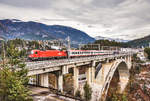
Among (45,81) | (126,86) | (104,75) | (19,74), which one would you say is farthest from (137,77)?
(19,74)

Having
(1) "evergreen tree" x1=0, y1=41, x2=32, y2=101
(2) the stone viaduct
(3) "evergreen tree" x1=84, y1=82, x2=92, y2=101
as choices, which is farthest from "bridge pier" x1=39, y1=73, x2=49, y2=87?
(1) "evergreen tree" x1=0, y1=41, x2=32, y2=101

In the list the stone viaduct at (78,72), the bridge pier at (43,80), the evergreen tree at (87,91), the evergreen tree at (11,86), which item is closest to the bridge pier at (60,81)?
the stone viaduct at (78,72)

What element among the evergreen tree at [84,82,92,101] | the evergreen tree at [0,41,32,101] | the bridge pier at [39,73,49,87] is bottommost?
the evergreen tree at [84,82,92,101]

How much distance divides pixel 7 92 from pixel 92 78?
2056cm

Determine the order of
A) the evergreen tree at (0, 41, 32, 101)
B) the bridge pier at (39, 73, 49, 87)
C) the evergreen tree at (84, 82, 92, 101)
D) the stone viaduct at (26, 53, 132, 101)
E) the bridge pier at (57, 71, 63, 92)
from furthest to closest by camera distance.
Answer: the evergreen tree at (84, 82, 92, 101), the bridge pier at (39, 73, 49, 87), the bridge pier at (57, 71, 63, 92), the stone viaduct at (26, 53, 132, 101), the evergreen tree at (0, 41, 32, 101)

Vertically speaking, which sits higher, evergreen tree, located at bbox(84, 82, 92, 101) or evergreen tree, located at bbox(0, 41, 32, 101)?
evergreen tree, located at bbox(0, 41, 32, 101)

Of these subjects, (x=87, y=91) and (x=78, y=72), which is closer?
(x=78, y=72)

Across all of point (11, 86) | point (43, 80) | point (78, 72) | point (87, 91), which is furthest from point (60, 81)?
point (87, 91)

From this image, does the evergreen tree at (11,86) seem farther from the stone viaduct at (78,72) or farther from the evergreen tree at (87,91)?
the evergreen tree at (87,91)

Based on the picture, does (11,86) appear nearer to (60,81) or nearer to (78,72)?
(60,81)

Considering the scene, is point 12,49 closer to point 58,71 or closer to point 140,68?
point 58,71

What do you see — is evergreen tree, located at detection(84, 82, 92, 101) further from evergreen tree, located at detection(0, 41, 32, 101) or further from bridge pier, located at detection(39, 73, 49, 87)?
evergreen tree, located at detection(0, 41, 32, 101)

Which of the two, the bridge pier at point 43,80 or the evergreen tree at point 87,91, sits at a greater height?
the bridge pier at point 43,80

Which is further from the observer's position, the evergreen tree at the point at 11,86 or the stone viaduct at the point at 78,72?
the stone viaduct at the point at 78,72
